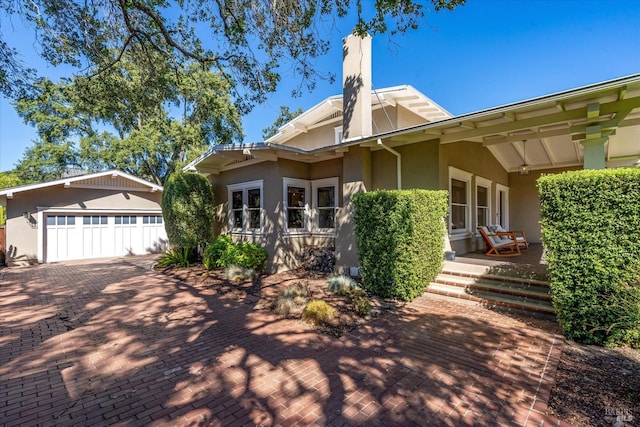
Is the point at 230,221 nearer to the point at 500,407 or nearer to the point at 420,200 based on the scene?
the point at 420,200

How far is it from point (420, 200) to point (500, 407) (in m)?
4.11

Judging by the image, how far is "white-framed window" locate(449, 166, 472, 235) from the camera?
26.6ft

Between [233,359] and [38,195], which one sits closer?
[233,359]

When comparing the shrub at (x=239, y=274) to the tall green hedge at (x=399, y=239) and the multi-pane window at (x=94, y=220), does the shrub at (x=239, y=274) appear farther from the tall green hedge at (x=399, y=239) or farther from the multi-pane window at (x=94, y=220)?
the multi-pane window at (x=94, y=220)

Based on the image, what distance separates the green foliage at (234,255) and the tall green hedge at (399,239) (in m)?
3.60

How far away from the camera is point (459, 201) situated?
8.60 metres

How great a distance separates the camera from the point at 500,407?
2.87 m

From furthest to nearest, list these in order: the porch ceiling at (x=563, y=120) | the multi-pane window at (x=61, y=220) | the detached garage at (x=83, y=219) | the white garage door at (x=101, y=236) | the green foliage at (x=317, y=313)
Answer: the white garage door at (x=101, y=236) → the multi-pane window at (x=61, y=220) → the detached garage at (x=83, y=219) → the green foliage at (x=317, y=313) → the porch ceiling at (x=563, y=120)

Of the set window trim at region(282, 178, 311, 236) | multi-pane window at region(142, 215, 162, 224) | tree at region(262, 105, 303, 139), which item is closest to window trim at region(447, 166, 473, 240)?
window trim at region(282, 178, 311, 236)

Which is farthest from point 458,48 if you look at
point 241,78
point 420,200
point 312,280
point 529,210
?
point 312,280

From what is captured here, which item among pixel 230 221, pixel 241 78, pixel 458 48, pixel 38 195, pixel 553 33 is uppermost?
pixel 458 48

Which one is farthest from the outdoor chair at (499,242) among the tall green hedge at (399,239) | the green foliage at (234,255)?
the green foliage at (234,255)

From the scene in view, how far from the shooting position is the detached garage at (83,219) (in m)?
11.7

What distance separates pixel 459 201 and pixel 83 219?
15799mm
